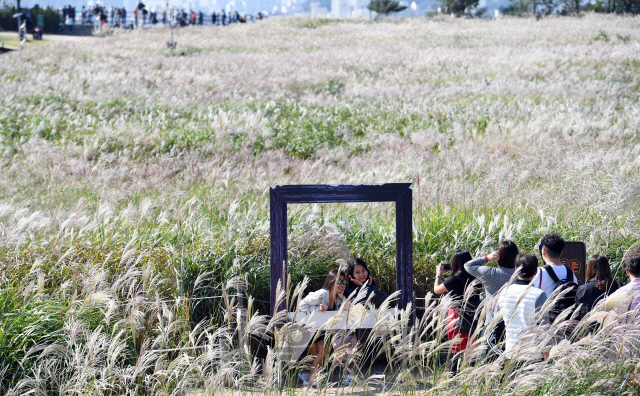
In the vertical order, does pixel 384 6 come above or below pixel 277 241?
above

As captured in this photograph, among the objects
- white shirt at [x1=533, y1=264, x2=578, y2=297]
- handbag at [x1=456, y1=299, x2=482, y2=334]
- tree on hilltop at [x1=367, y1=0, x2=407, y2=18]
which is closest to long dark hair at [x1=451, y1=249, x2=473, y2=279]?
handbag at [x1=456, y1=299, x2=482, y2=334]

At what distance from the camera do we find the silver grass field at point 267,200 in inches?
151

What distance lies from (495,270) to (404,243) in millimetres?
857

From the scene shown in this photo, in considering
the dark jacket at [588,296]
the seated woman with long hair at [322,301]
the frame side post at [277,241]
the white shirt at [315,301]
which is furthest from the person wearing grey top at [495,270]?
the frame side post at [277,241]

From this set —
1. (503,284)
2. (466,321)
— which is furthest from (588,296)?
(466,321)

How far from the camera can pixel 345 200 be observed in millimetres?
4621

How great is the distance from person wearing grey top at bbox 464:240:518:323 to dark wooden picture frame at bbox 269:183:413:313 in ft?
2.00

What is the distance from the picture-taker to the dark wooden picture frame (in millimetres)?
4582

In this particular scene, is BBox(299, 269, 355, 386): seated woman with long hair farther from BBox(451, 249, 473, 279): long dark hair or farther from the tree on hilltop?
the tree on hilltop

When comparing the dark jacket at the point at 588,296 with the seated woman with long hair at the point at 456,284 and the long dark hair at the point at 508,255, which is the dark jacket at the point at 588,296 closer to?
the long dark hair at the point at 508,255

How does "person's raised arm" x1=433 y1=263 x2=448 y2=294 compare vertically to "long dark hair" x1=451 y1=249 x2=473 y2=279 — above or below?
below

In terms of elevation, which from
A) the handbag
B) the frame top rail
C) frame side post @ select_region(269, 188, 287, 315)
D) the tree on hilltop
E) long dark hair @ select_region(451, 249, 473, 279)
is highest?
the tree on hilltop

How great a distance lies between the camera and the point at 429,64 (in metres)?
27.2

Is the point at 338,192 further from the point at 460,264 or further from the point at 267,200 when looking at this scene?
the point at 267,200
